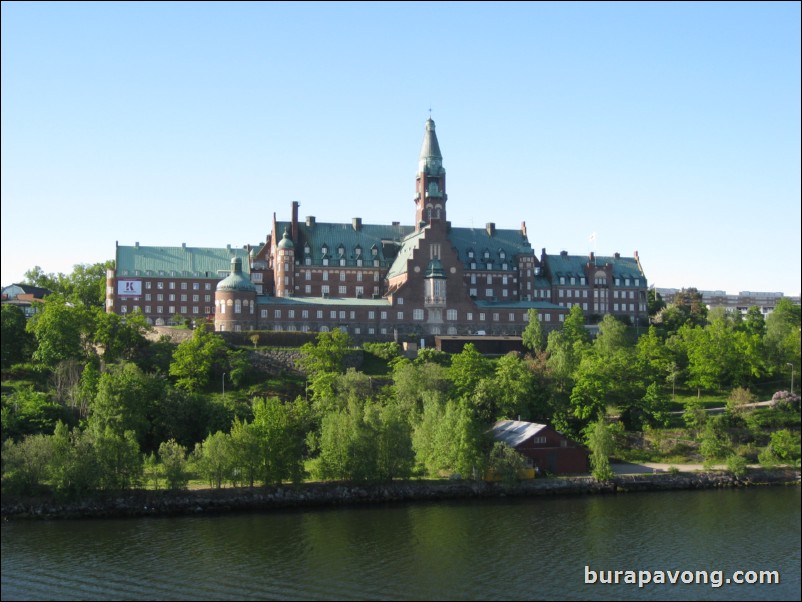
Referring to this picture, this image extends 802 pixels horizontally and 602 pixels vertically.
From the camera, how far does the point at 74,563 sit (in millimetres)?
46688

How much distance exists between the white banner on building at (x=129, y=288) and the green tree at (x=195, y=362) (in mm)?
31338

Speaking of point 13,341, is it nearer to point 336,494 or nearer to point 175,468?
point 175,468

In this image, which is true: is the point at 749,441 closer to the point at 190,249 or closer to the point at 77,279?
the point at 190,249

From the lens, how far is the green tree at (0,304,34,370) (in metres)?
88.0

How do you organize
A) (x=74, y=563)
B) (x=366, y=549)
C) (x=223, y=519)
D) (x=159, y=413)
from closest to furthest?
(x=74, y=563) < (x=366, y=549) < (x=223, y=519) < (x=159, y=413)

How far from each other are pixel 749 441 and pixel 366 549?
4057 cm

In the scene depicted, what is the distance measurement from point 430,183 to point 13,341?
5643 cm

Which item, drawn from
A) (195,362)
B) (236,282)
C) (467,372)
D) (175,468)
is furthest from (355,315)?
(175,468)

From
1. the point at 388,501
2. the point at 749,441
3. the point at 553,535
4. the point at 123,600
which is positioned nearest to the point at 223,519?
the point at 388,501

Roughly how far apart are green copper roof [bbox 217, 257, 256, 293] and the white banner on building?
843 inches

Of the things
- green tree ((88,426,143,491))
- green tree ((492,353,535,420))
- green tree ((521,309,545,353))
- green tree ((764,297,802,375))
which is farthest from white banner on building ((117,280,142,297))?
green tree ((764,297,802,375))

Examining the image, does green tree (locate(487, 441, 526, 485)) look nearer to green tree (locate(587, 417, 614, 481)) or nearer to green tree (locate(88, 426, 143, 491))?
green tree (locate(587, 417, 614, 481))

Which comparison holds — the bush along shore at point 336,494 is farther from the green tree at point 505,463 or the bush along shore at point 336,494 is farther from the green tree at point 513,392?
the green tree at point 513,392

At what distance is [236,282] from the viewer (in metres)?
101
